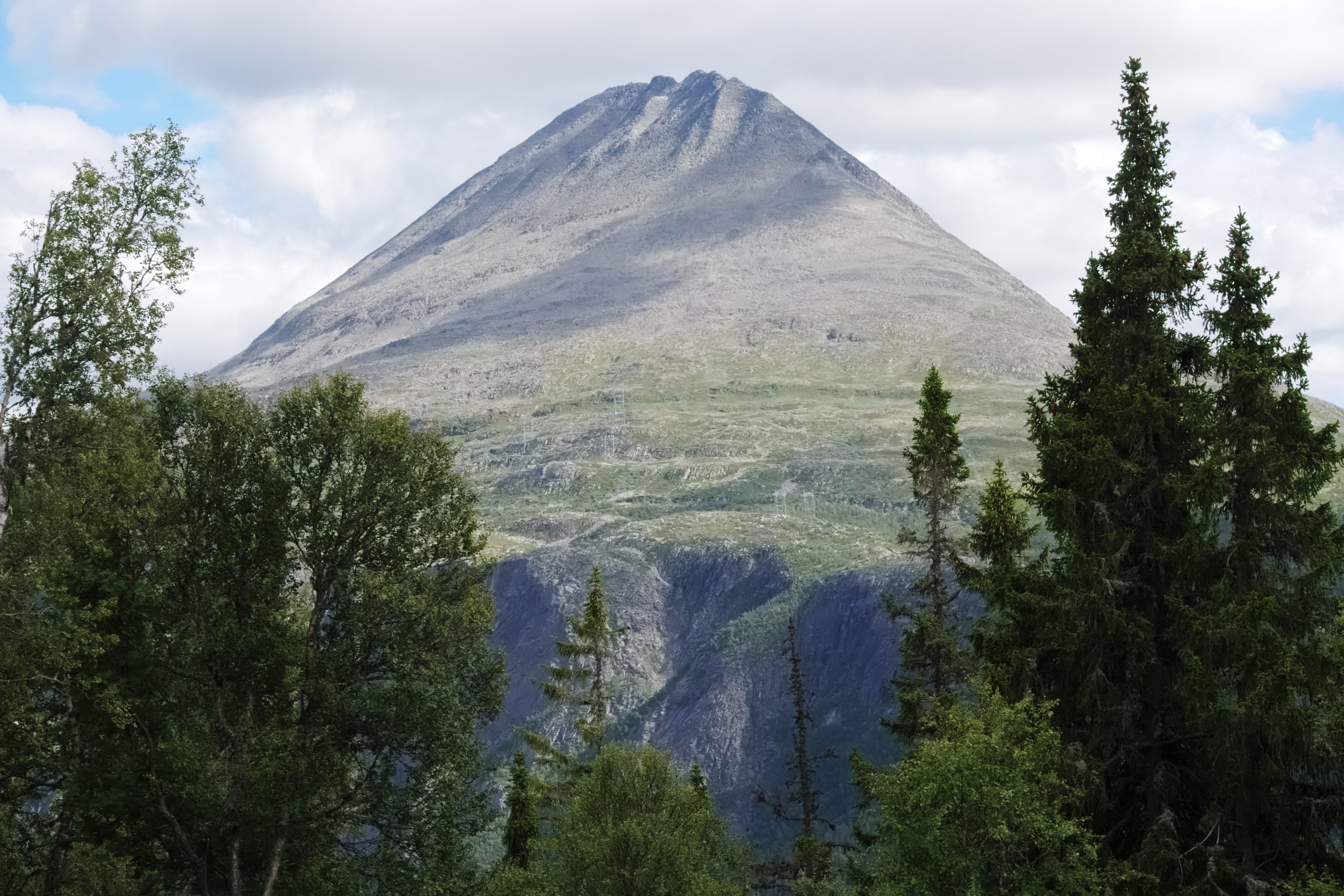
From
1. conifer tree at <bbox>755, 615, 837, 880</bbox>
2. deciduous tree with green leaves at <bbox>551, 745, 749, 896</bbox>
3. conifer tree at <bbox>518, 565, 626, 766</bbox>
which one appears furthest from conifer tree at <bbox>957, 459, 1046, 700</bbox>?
conifer tree at <bbox>518, 565, 626, 766</bbox>

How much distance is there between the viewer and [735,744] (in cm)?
17775

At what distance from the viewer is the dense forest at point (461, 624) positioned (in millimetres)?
25531

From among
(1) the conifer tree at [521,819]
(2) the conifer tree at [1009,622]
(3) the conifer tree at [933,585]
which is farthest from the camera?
(1) the conifer tree at [521,819]

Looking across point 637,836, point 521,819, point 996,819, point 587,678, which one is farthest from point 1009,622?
point 521,819

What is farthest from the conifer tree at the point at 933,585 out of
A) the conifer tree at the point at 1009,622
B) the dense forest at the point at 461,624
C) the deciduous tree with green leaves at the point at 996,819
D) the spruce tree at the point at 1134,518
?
the deciduous tree with green leaves at the point at 996,819

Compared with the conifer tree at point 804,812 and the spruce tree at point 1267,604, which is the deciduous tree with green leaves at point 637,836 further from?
the spruce tree at point 1267,604

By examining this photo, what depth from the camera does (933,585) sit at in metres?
39.6

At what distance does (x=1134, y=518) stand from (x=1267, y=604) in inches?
158

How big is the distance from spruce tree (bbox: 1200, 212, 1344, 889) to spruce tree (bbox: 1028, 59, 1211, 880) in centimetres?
71

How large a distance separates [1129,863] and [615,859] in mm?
22279

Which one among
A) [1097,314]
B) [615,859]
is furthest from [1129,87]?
[615,859]

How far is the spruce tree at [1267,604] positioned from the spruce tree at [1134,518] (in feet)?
2.32

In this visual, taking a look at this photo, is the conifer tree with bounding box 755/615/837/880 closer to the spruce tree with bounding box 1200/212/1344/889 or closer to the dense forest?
the dense forest

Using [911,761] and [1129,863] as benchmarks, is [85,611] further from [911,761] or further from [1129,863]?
[1129,863]
